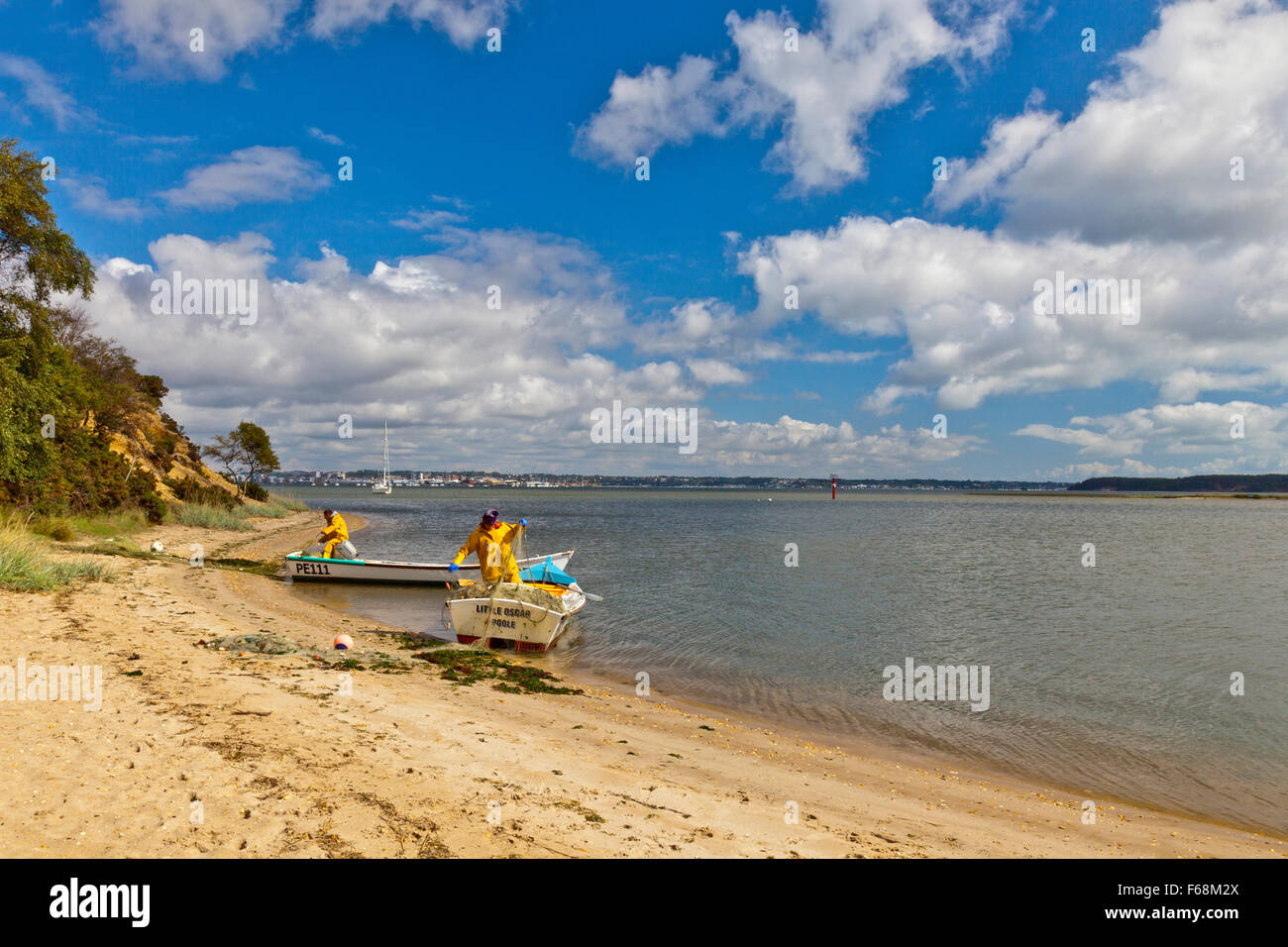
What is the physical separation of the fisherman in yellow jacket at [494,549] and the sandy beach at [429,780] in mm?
3409

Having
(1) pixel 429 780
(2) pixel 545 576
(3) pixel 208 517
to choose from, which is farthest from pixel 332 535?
(1) pixel 429 780

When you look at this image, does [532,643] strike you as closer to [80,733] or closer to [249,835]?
[80,733]

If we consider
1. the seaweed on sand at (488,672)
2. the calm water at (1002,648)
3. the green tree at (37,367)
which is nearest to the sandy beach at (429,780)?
the seaweed on sand at (488,672)

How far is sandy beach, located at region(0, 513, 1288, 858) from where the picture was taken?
197 inches

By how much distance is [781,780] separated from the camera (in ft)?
26.5

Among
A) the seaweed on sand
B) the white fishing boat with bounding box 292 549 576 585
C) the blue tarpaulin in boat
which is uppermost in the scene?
the blue tarpaulin in boat

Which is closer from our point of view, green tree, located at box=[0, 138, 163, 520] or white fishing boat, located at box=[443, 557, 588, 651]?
white fishing boat, located at box=[443, 557, 588, 651]

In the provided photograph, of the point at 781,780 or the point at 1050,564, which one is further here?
the point at 1050,564

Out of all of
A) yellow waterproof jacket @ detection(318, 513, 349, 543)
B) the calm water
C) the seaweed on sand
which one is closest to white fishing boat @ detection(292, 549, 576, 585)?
the calm water

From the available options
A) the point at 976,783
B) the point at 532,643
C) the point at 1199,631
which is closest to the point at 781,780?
the point at 976,783

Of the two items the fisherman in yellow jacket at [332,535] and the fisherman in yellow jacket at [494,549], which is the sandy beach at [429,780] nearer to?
the fisherman in yellow jacket at [494,549]

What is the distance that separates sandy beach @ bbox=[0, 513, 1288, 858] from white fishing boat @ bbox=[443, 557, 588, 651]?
329cm

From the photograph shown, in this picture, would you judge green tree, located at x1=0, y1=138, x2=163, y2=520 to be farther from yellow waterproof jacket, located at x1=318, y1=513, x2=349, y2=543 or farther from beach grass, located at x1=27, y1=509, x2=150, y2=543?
yellow waterproof jacket, located at x1=318, y1=513, x2=349, y2=543
